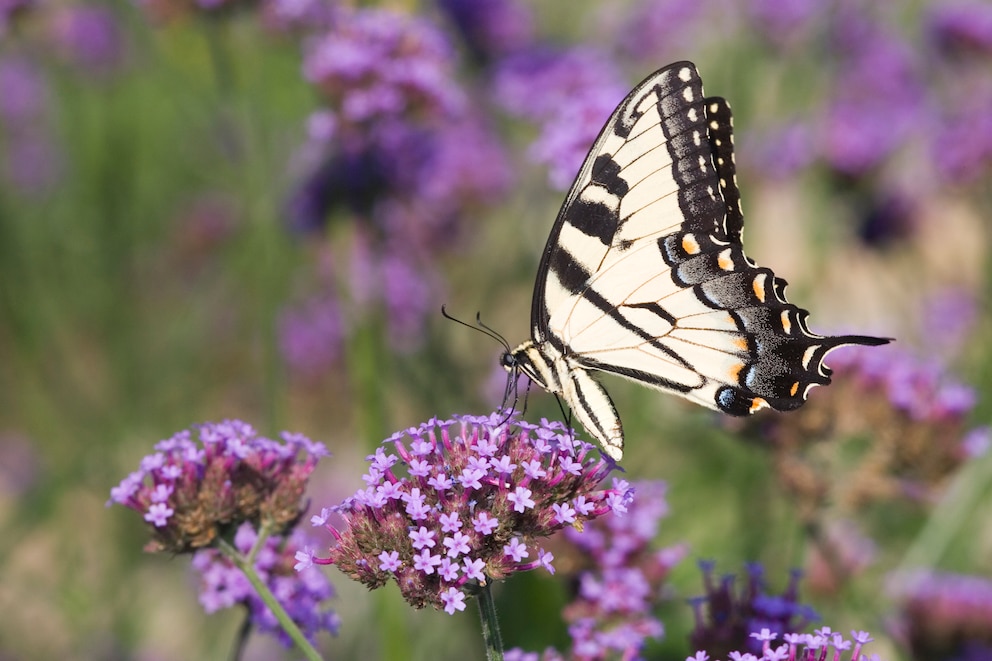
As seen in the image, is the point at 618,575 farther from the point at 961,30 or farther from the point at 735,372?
the point at 961,30

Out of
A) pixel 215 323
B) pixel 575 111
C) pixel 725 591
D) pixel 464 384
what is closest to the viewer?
pixel 725 591

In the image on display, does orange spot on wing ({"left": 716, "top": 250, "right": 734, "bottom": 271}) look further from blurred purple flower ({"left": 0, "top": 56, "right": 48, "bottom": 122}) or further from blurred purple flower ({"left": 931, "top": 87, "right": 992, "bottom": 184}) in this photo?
blurred purple flower ({"left": 0, "top": 56, "right": 48, "bottom": 122})

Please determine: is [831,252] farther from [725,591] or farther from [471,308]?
[725,591]

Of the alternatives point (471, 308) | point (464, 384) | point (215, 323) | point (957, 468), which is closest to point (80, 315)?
point (215, 323)

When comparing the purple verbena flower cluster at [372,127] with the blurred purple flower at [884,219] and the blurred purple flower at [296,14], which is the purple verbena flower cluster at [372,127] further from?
the blurred purple flower at [884,219]

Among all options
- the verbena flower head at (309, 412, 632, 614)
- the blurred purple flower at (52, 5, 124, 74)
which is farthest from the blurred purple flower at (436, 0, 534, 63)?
the verbena flower head at (309, 412, 632, 614)

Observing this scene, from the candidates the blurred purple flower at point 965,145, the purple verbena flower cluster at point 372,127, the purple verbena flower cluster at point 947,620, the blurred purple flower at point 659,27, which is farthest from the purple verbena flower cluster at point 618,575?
the blurred purple flower at point 659,27

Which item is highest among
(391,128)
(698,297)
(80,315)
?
(80,315)
